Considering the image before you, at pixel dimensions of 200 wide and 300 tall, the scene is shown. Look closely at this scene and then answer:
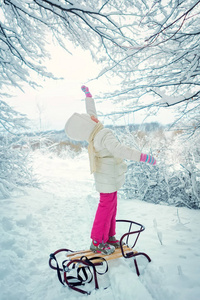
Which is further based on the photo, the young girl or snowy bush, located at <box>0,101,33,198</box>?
snowy bush, located at <box>0,101,33,198</box>

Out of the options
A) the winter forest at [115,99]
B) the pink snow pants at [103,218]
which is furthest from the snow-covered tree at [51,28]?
the pink snow pants at [103,218]

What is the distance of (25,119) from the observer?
12.1 ft

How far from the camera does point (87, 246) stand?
105 inches

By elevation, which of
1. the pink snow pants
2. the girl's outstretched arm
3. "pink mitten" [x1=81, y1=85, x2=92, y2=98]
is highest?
"pink mitten" [x1=81, y1=85, x2=92, y2=98]

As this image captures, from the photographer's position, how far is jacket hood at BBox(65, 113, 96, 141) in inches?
79.0

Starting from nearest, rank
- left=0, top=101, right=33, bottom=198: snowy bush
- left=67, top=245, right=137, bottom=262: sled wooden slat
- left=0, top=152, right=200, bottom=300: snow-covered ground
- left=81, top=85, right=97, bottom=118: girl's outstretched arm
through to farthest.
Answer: left=0, top=152, right=200, bottom=300: snow-covered ground < left=67, top=245, right=137, bottom=262: sled wooden slat < left=81, top=85, right=97, bottom=118: girl's outstretched arm < left=0, top=101, right=33, bottom=198: snowy bush

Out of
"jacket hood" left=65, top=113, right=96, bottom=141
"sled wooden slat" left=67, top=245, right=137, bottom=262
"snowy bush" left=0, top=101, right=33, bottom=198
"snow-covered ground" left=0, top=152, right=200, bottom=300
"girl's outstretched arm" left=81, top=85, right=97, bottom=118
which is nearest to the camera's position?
"snow-covered ground" left=0, top=152, right=200, bottom=300

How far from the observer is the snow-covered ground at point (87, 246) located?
1.56 meters

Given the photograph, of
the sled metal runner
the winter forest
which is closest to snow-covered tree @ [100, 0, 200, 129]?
the winter forest

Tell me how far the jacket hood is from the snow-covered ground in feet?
5.02

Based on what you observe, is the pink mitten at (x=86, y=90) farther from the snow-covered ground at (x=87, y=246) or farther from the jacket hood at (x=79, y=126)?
the snow-covered ground at (x=87, y=246)

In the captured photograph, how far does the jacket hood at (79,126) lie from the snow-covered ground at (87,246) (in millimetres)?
1531

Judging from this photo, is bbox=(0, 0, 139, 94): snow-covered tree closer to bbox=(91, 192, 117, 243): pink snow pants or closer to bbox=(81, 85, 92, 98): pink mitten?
bbox=(81, 85, 92, 98): pink mitten

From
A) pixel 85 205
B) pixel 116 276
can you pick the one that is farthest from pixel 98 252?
pixel 85 205
